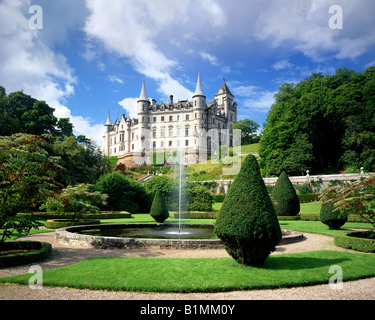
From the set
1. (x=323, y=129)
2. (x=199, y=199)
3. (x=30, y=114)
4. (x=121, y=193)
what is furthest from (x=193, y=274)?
(x=323, y=129)

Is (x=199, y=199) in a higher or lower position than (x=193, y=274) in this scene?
higher

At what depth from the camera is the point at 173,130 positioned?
6781 centimetres

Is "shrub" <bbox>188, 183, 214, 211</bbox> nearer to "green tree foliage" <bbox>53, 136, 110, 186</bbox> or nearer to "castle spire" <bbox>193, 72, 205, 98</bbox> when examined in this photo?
"green tree foliage" <bbox>53, 136, 110, 186</bbox>

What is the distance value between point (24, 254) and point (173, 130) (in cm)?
6165

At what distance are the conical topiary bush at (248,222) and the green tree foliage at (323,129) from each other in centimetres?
3023

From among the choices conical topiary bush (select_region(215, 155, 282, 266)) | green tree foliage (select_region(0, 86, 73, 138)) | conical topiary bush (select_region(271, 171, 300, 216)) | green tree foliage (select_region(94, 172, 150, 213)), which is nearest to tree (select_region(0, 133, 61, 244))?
conical topiary bush (select_region(215, 155, 282, 266))

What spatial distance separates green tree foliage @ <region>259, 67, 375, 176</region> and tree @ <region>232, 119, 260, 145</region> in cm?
2894

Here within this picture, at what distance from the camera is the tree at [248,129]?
7083 centimetres

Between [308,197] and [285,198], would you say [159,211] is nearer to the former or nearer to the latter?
[285,198]

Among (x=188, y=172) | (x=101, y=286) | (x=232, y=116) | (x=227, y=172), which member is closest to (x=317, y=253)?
(x=101, y=286)

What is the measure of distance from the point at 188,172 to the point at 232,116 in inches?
1278

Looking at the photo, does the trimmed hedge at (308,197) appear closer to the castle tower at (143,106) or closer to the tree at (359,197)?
the tree at (359,197)

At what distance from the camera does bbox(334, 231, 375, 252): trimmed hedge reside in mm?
8594
